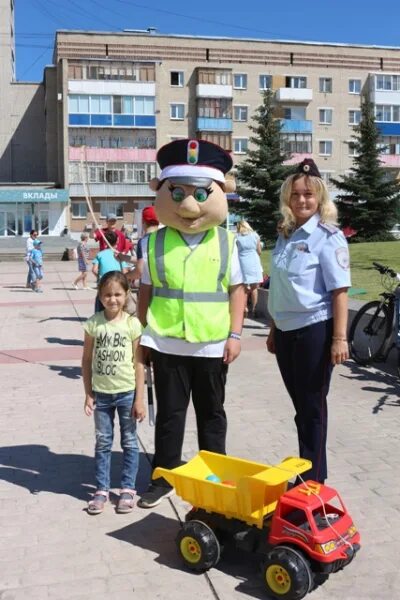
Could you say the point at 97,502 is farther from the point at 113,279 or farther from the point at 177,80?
the point at 177,80

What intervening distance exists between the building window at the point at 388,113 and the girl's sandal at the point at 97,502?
6315 centimetres

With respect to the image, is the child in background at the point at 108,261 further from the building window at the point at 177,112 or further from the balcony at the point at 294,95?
the balcony at the point at 294,95

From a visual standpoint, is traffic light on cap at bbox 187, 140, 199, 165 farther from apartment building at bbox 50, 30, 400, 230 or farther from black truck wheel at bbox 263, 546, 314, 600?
apartment building at bbox 50, 30, 400, 230

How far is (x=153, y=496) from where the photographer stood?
13.4 ft

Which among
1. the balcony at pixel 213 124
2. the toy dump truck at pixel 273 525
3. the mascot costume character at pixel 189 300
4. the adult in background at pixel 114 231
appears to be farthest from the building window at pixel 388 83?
the toy dump truck at pixel 273 525

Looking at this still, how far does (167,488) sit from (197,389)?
62 centimetres

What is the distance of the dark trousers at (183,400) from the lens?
3.99 metres

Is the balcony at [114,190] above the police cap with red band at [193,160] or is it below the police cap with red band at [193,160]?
above

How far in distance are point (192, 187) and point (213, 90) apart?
56992mm

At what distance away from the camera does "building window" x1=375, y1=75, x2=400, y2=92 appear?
62.7 meters

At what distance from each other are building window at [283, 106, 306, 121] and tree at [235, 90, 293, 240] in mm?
21434

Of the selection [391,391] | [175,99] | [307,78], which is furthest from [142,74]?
[391,391]

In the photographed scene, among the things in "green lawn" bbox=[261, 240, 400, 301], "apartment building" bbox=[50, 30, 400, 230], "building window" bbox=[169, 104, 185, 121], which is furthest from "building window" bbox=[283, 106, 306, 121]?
"green lawn" bbox=[261, 240, 400, 301]

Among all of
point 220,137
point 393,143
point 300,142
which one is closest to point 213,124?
point 220,137
